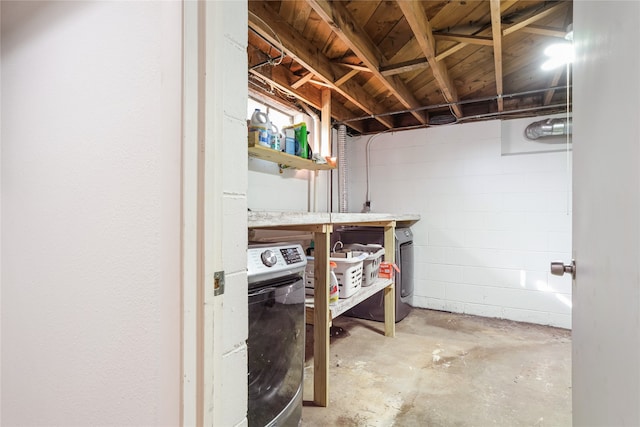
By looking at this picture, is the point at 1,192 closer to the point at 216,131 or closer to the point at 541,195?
the point at 216,131

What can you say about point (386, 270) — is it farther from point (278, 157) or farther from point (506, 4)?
point (506, 4)

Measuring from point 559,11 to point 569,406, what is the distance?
2353 mm

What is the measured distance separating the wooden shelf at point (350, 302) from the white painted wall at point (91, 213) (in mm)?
1204

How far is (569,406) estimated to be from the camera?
1.79 metres

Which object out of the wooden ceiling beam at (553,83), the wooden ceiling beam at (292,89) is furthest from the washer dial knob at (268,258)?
the wooden ceiling beam at (553,83)

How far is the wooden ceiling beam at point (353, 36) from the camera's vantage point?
1.72 m

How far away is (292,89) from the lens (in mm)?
2752

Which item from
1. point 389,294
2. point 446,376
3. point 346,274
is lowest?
point 446,376

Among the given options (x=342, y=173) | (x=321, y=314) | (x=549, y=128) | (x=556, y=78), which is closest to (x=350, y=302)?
(x=321, y=314)

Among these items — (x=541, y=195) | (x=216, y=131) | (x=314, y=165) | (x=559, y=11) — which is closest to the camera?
(x=216, y=131)

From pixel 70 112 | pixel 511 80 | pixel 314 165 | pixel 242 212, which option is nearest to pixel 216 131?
pixel 242 212

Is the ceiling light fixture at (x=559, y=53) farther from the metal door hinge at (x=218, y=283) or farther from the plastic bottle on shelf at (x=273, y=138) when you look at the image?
the metal door hinge at (x=218, y=283)

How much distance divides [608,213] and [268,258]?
105cm

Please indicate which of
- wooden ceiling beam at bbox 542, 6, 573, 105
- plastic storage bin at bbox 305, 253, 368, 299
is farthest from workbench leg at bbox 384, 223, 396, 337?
wooden ceiling beam at bbox 542, 6, 573, 105
